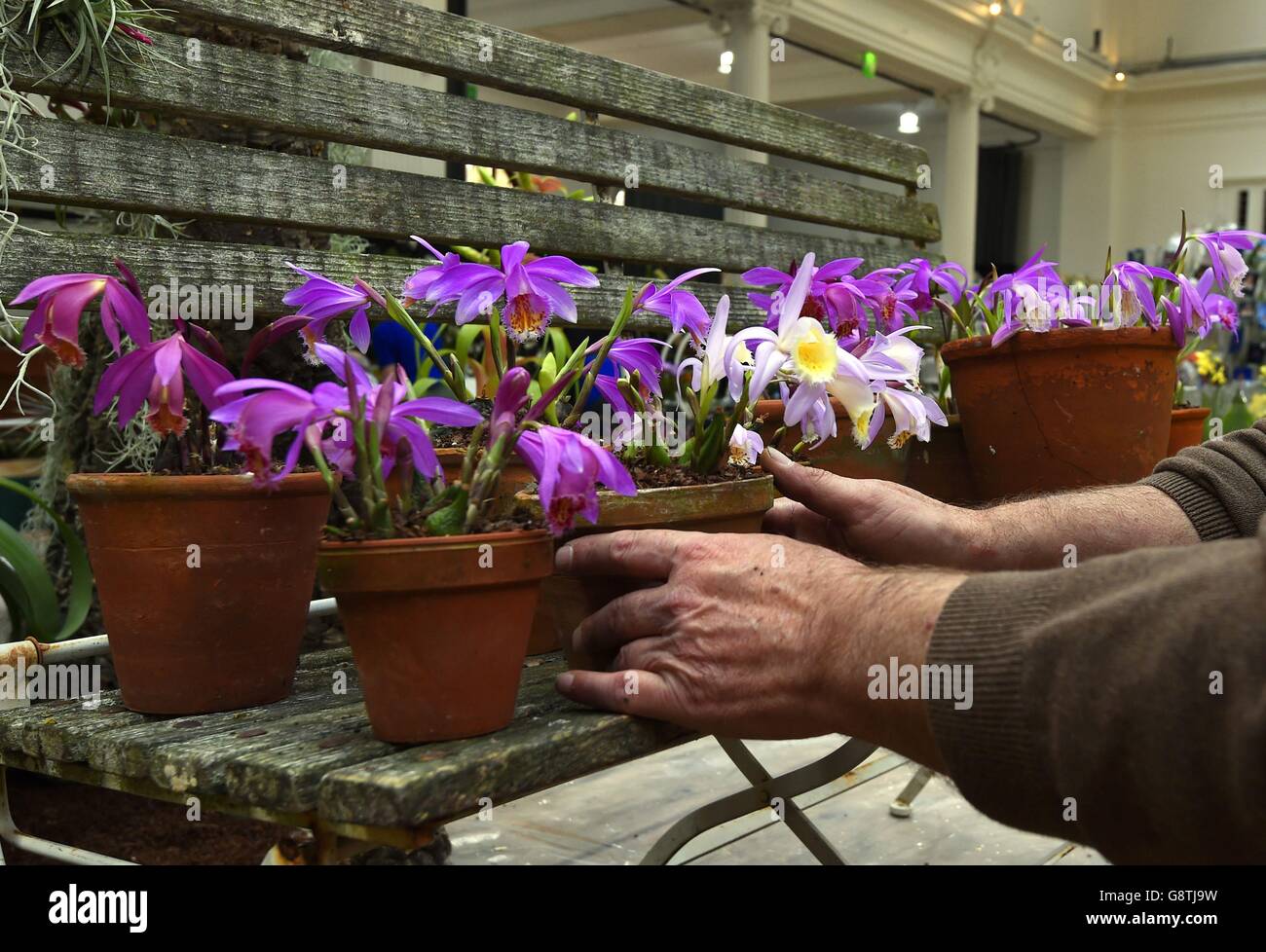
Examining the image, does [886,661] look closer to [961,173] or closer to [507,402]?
[507,402]

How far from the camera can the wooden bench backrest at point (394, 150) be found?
4.02 feet

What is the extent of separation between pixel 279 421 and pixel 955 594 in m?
0.43

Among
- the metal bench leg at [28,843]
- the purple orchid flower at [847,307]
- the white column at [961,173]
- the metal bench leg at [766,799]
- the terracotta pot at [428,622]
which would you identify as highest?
the white column at [961,173]

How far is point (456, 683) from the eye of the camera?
73cm

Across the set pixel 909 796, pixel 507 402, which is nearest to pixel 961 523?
pixel 507 402

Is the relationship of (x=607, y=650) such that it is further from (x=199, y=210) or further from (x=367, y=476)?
(x=199, y=210)

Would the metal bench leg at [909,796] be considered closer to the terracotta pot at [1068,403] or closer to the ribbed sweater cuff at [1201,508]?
the terracotta pot at [1068,403]

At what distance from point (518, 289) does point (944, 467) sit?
98 cm

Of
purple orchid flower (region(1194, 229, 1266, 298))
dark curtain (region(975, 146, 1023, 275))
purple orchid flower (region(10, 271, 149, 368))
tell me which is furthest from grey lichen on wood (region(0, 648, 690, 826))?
dark curtain (region(975, 146, 1023, 275))

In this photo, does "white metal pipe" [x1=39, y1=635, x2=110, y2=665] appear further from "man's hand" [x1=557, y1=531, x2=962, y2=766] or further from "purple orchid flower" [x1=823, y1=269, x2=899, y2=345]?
"purple orchid flower" [x1=823, y1=269, x2=899, y2=345]

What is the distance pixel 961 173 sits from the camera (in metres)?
9.54

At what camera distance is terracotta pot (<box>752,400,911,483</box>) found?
1349mm

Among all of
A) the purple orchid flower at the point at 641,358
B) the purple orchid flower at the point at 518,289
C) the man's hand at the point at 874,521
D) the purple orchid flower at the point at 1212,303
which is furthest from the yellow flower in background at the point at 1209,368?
the purple orchid flower at the point at 518,289
